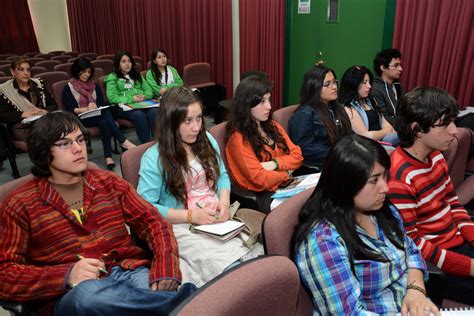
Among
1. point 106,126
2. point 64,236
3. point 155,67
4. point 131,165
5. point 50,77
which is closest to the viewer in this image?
point 64,236

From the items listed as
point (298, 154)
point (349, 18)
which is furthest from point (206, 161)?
point (349, 18)

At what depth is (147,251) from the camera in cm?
183

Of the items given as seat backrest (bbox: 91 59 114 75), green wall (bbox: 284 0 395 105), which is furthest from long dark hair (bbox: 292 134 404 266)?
seat backrest (bbox: 91 59 114 75)

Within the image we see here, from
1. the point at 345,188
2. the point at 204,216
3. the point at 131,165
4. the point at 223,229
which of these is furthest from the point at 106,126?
the point at 345,188

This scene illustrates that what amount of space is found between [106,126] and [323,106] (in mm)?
2445

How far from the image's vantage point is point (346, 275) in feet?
4.35

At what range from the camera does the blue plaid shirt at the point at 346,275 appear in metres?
1.33

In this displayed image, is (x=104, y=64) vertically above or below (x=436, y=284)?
above

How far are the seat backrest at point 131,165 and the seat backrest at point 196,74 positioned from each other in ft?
11.7

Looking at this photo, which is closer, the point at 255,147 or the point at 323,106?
the point at 255,147

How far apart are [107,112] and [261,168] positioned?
98.4 inches

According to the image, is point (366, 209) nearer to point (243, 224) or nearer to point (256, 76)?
point (243, 224)

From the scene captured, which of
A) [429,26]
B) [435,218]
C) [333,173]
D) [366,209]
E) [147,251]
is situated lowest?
[147,251]

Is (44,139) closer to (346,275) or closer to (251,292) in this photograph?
(251,292)
